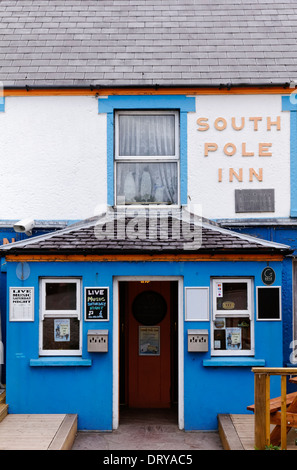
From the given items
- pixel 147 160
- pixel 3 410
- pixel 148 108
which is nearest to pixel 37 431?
pixel 3 410

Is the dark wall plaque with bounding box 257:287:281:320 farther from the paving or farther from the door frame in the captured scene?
the paving

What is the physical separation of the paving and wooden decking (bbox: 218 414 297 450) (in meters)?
0.27

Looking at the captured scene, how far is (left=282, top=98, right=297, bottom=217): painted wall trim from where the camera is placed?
342 inches

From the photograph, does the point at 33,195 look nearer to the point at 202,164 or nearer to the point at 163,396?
the point at 202,164

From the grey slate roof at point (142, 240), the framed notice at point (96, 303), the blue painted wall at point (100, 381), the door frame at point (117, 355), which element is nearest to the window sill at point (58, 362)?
the blue painted wall at point (100, 381)

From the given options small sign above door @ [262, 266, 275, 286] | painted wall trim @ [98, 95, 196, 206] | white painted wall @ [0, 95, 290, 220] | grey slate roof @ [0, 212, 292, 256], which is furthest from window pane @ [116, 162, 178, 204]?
small sign above door @ [262, 266, 275, 286]

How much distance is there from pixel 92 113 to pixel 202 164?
7.14ft

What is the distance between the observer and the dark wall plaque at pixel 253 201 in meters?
8.64

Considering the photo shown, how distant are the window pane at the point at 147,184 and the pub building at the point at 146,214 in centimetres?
3

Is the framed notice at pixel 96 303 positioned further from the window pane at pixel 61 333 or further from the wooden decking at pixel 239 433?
the wooden decking at pixel 239 433

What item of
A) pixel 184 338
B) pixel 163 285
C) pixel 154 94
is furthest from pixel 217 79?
pixel 184 338

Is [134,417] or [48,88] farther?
[48,88]

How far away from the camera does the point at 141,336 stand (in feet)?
29.2

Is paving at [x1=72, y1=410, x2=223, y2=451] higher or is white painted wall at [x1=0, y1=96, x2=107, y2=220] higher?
white painted wall at [x1=0, y1=96, x2=107, y2=220]
